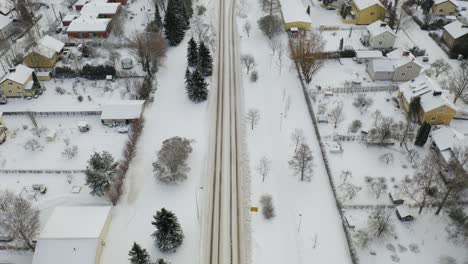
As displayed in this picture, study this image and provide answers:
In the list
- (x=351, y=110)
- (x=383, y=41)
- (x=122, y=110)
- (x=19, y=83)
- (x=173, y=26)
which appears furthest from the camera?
(x=173, y=26)

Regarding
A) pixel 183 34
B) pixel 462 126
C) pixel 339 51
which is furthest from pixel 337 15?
pixel 462 126

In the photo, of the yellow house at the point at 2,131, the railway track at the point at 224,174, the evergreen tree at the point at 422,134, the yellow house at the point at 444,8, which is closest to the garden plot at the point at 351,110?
the evergreen tree at the point at 422,134

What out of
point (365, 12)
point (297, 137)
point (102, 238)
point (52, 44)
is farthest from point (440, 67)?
point (52, 44)

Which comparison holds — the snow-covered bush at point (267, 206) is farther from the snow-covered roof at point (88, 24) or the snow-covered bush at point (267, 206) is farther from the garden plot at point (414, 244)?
the snow-covered roof at point (88, 24)

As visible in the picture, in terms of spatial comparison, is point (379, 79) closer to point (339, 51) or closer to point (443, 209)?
point (339, 51)

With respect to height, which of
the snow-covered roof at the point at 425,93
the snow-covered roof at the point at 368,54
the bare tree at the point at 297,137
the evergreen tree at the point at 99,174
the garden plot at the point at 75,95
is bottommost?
the bare tree at the point at 297,137

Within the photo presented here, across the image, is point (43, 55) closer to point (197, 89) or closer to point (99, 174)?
point (197, 89)
